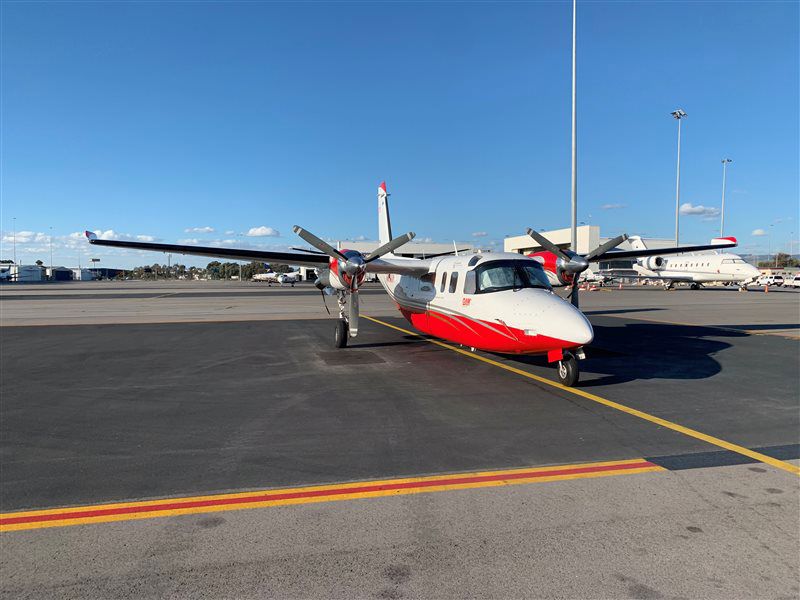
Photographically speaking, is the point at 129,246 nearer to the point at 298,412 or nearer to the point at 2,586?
the point at 298,412

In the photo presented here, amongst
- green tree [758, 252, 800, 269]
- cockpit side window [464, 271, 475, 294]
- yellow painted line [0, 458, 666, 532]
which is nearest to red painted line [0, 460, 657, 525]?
yellow painted line [0, 458, 666, 532]

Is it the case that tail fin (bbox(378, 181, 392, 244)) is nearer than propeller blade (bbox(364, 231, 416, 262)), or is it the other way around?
propeller blade (bbox(364, 231, 416, 262))

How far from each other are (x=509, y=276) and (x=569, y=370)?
8.19 feet

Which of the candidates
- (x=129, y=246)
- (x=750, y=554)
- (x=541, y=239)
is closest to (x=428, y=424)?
(x=750, y=554)

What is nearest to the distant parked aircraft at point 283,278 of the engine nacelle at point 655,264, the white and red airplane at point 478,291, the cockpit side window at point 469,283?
the engine nacelle at point 655,264

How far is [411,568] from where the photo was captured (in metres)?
3.56

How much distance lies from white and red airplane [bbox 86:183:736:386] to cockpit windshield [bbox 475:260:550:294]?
0.02 metres

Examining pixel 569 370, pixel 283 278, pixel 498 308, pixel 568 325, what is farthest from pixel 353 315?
pixel 283 278

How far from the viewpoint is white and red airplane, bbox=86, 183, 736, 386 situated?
9.41m

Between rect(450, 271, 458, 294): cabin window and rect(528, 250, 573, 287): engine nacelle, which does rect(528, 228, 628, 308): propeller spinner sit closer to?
rect(528, 250, 573, 287): engine nacelle

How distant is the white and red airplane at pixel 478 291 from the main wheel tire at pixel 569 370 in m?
0.02

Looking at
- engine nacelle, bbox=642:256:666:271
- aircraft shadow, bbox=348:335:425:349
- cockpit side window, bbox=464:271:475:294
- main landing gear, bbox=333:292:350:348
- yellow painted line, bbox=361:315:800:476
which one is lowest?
aircraft shadow, bbox=348:335:425:349

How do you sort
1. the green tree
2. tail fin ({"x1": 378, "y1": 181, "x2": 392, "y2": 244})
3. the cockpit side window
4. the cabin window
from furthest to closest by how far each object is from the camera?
the green tree, tail fin ({"x1": 378, "y1": 181, "x2": 392, "y2": 244}), the cabin window, the cockpit side window

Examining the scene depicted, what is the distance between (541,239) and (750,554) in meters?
10.9
